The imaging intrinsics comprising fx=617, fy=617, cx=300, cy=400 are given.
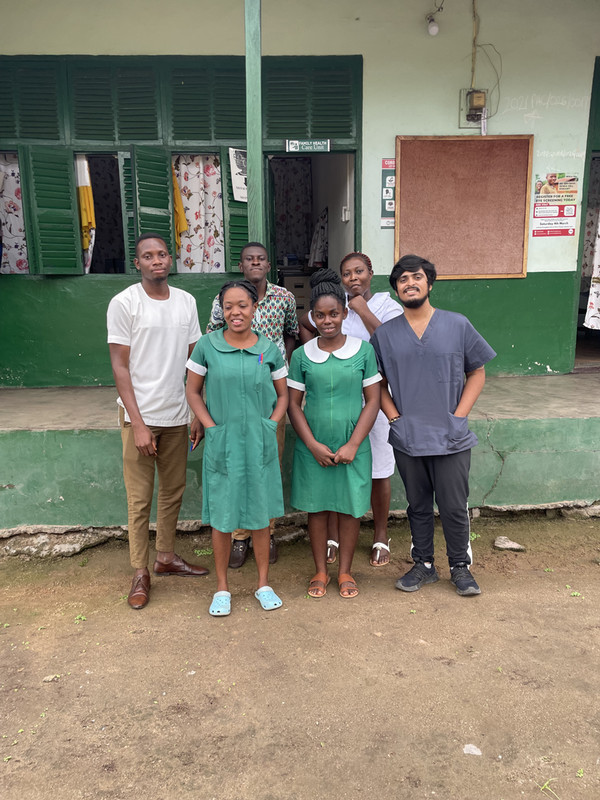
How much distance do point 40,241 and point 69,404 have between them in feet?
5.32

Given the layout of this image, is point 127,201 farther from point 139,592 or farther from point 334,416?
point 139,592

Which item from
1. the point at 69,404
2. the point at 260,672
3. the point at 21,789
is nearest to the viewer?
the point at 21,789

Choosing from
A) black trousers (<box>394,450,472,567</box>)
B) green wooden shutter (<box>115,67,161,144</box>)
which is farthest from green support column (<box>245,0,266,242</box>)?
green wooden shutter (<box>115,67,161,144</box>)

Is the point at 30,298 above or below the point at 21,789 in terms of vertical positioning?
above

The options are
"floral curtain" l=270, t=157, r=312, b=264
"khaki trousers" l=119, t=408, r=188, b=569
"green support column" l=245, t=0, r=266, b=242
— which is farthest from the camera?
"floral curtain" l=270, t=157, r=312, b=264

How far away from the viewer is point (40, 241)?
211 inches

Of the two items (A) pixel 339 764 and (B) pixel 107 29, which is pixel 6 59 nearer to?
(B) pixel 107 29

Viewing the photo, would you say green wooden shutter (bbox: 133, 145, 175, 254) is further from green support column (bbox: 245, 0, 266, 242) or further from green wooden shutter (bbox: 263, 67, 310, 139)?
green support column (bbox: 245, 0, 266, 242)

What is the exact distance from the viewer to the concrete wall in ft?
17.1

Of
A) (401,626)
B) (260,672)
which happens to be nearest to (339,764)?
(260,672)

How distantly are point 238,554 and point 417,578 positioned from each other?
104 cm

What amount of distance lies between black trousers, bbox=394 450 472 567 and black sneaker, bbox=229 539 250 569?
39.4 inches

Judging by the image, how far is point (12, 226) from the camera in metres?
5.48

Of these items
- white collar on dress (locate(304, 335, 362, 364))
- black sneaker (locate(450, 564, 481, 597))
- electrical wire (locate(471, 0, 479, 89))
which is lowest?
black sneaker (locate(450, 564, 481, 597))
